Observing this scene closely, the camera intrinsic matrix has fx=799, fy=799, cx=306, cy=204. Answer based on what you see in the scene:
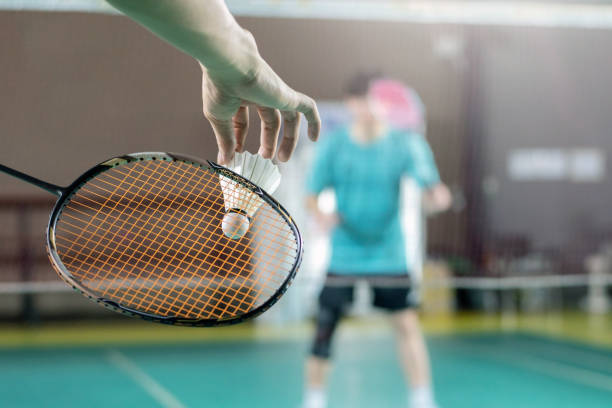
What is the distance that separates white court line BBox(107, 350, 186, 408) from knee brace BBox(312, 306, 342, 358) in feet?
2.89

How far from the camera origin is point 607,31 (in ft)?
30.0

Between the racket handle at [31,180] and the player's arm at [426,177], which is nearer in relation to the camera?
the racket handle at [31,180]

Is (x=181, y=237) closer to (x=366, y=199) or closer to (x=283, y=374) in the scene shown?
(x=366, y=199)

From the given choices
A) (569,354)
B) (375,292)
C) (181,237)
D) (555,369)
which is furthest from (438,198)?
(569,354)

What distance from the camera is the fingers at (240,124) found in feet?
4.06

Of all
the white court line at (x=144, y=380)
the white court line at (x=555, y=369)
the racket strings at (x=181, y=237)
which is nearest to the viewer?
the racket strings at (x=181, y=237)

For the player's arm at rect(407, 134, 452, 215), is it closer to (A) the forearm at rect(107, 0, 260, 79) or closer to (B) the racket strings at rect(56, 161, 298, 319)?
(B) the racket strings at rect(56, 161, 298, 319)

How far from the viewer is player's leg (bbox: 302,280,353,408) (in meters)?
3.51

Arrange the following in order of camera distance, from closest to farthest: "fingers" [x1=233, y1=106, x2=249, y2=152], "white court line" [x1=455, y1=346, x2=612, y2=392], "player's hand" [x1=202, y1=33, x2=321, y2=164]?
"player's hand" [x1=202, y1=33, x2=321, y2=164], "fingers" [x1=233, y1=106, x2=249, y2=152], "white court line" [x1=455, y1=346, x2=612, y2=392]

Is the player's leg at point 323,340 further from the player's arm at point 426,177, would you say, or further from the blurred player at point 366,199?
the player's arm at point 426,177

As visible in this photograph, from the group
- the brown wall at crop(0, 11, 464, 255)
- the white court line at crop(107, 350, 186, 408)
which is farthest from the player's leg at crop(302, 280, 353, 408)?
the brown wall at crop(0, 11, 464, 255)

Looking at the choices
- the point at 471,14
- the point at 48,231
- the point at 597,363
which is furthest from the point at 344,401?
the point at 471,14

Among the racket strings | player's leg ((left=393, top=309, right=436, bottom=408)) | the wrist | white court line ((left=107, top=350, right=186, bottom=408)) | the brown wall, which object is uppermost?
the brown wall

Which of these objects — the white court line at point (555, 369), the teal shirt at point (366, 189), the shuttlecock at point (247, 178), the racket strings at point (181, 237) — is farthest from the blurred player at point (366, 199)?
the shuttlecock at point (247, 178)
